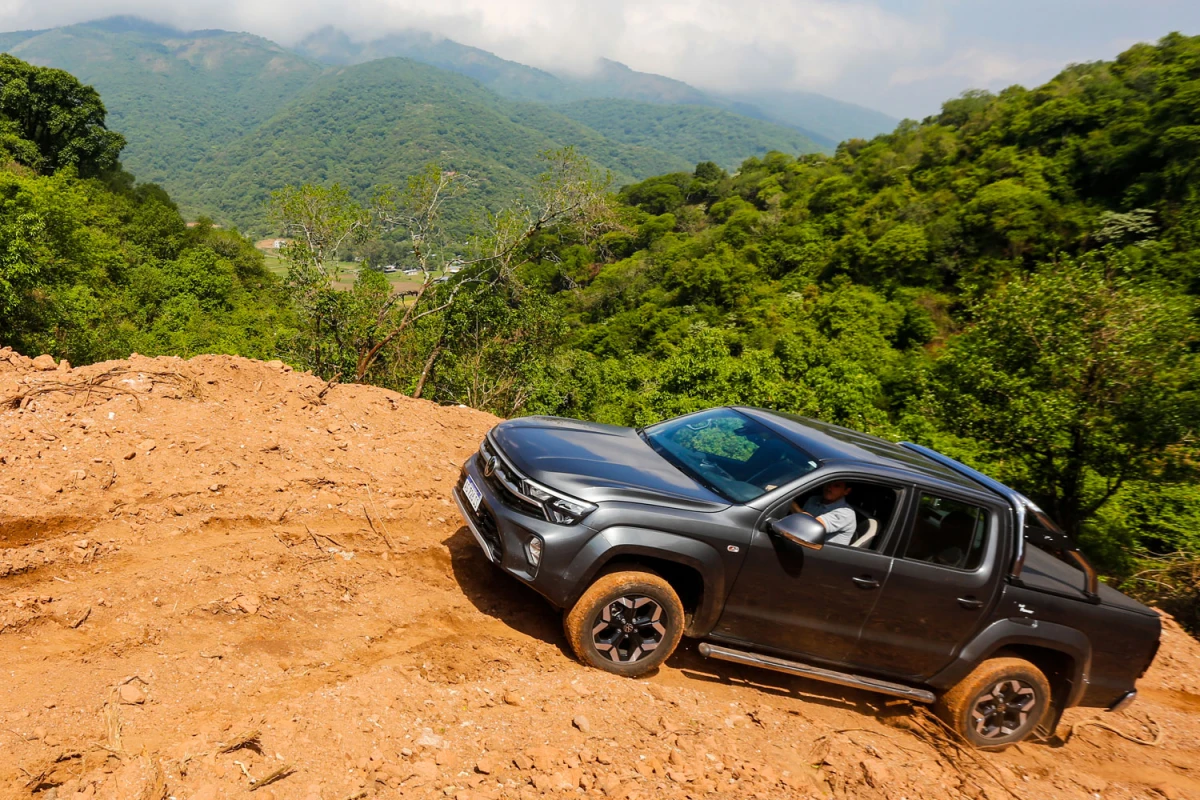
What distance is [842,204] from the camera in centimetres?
5431

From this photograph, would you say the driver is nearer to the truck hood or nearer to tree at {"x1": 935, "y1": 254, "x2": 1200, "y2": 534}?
the truck hood

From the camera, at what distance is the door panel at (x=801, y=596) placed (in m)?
4.28

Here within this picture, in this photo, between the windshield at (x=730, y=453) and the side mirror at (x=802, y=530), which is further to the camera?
the windshield at (x=730, y=453)

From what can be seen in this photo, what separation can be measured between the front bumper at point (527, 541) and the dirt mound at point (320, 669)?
0.58m

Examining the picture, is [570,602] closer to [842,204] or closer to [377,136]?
[842,204]

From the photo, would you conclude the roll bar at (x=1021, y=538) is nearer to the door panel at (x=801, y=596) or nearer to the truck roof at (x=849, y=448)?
the truck roof at (x=849, y=448)

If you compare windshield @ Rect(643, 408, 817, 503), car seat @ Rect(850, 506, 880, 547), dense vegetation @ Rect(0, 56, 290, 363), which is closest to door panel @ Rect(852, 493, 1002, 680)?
car seat @ Rect(850, 506, 880, 547)

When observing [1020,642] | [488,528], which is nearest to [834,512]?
[1020,642]

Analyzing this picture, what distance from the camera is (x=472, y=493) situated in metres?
4.82

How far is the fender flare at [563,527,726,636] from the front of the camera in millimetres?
4035

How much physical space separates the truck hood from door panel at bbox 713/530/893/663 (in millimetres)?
520

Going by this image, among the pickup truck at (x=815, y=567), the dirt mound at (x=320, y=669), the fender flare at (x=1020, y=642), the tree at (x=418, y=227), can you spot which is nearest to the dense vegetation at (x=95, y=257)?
the tree at (x=418, y=227)

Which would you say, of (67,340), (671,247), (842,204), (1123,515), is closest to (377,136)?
(671,247)

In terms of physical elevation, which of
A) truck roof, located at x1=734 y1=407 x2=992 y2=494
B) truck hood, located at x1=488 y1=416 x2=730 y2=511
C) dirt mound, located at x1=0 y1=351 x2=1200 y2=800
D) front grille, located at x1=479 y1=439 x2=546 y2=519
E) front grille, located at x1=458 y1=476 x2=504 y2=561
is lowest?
dirt mound, located at x1=0 y1=351 x2=1200 y2=800
